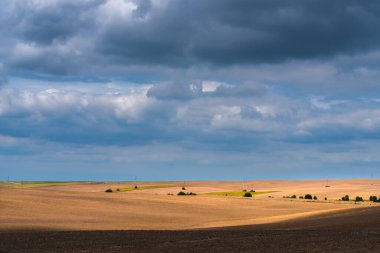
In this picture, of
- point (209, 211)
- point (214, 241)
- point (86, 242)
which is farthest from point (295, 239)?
point (209, 211)

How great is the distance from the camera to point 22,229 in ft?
131

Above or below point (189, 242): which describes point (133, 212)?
above

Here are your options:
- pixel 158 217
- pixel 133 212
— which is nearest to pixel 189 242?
pixel 158 217

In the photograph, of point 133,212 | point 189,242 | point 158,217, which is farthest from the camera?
point 133,212

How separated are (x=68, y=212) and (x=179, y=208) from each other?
15.4m

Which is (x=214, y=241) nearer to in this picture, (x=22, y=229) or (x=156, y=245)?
(x=156, y=245)

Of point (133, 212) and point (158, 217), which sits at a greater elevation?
point (133, 212)

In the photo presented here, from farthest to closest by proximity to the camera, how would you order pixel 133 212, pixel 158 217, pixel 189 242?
pixel 133 212 → pixel 158 217 → pixel 189 242

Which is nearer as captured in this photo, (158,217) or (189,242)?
(189,242)

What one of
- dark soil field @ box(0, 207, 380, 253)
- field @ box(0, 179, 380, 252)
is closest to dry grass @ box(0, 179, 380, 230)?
field @ box(0, 179, 380, 252)

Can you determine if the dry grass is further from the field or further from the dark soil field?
the dark soil field

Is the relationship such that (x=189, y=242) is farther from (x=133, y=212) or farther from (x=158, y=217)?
(x=133, y=212)

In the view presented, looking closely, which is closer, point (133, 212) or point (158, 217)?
point (158, 217)

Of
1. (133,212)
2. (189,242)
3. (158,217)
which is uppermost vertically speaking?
(133,212)
